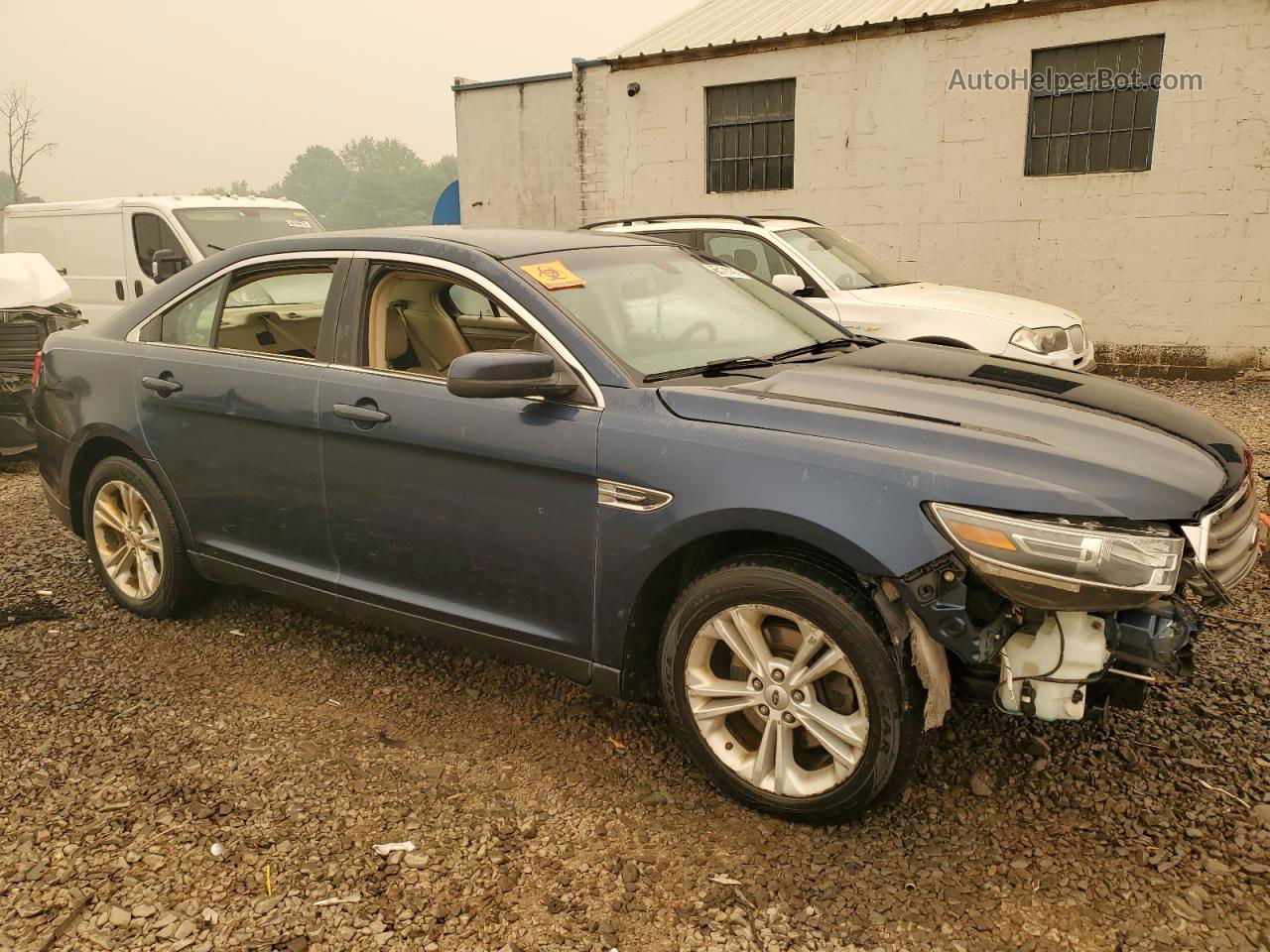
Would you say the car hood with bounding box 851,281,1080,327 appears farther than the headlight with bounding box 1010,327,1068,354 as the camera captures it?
Yes

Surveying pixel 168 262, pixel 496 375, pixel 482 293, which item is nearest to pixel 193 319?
pixel 482 293

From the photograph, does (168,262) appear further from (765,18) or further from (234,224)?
(765,18)

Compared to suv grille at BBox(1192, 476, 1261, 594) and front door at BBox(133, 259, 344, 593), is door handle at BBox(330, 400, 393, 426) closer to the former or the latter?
front door at BBox(133, 259, 344, 593)

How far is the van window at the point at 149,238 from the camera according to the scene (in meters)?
10.4

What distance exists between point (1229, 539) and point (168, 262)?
392 inches

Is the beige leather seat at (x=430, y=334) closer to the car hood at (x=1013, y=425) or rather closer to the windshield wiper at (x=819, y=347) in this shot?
the car hood at (x=1013, y=425)

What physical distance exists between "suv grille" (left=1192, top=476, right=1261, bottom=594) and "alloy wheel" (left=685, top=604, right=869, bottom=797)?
0.96 m

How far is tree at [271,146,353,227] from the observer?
125 metres

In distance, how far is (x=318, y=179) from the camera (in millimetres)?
131000

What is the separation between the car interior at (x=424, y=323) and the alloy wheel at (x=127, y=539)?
4.79 feet

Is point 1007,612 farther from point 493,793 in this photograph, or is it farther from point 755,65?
point 755,65

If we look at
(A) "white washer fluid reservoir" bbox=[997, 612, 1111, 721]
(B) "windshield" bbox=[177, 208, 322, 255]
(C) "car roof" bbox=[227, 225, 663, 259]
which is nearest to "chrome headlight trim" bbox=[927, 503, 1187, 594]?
(A) "white washer fluid reservoir" bbox=[997, 612, 1111, 721]

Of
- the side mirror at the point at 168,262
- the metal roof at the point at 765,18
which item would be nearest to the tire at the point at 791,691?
the side mirror at the point at 168,262

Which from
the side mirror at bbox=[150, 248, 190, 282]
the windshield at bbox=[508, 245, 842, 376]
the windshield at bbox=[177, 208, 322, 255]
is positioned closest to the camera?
the windshield at bbox=[508, 245, 842, 376]
